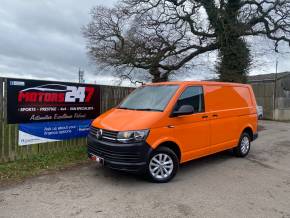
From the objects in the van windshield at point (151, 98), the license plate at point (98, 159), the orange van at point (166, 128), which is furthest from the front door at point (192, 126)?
the license plate at point (98, 159)

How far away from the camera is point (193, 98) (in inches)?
252

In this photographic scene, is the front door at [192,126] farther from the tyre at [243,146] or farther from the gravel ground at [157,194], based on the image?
the tyre at [243,146]

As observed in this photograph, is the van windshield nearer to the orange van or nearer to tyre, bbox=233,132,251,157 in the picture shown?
the orange van

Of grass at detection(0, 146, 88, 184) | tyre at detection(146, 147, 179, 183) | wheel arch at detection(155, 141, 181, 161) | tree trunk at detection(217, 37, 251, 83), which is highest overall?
tree trunk at detection(217, 37, 251, 83)

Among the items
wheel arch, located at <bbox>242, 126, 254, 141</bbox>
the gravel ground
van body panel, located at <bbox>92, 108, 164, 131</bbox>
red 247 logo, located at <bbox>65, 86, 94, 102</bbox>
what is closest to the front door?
van body panel, located at <bbox>92, 108, 164, 131</bbox>

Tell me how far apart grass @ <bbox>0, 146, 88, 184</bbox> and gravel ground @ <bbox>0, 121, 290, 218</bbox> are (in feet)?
1.37

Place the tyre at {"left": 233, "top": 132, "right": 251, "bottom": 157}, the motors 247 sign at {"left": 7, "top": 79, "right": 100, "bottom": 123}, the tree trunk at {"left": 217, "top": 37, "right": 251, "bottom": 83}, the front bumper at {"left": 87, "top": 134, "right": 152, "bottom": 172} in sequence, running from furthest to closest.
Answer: the tree trunk at {"left": 217, "top": 37, "right": 251, "bottom": 83} → the tyre at {"left": 233, "top": 132, "right": 251, "bottom": 157} → the motors 247 sign at {"left": 7, "top": 79, "right": 100, "bottom": 123} → the front bumper at {"left": 87, "top": 134, "right": 152, "bottom": 172}

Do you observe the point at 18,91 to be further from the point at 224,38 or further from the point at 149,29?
the point at 224,38

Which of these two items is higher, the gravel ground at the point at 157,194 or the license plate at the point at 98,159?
the license plate at the point at 98,159

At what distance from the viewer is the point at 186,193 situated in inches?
200

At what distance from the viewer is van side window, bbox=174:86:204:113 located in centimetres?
611

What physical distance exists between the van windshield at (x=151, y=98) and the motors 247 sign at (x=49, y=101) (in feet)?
6.77

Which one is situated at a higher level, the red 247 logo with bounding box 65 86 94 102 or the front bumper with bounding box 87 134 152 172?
the red 247 logo with bounding box 65 86 94 102

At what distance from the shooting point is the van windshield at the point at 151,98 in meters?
6.02
